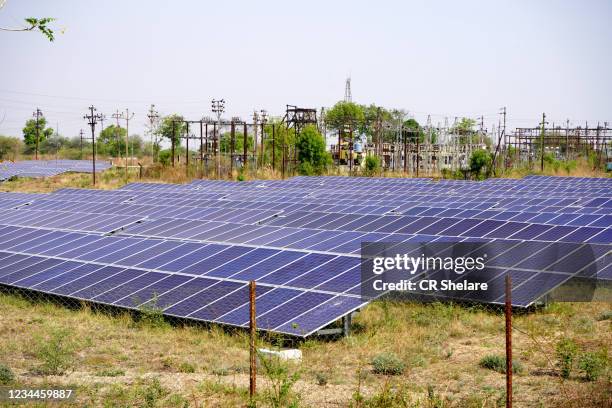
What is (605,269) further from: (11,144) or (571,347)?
(11,144)

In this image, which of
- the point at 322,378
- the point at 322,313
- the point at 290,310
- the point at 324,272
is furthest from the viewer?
the point at 324,272

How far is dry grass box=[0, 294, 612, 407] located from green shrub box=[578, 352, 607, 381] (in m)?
0.20

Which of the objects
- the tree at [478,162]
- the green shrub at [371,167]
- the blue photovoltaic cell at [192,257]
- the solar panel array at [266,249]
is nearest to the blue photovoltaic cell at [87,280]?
the solar panel array at [266,249]

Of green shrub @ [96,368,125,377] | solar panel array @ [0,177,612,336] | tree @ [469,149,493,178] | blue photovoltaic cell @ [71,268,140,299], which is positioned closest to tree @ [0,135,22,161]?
tree @ [469,149,493,178]

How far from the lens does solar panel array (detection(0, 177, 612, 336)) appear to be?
52.1 feet

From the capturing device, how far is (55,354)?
12695 millimetres

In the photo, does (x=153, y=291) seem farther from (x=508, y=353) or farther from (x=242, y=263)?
(x=508, y=353)

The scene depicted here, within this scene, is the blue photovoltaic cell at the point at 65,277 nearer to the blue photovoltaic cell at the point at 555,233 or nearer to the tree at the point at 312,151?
the blue photovoltaic cell at the point at 555,233

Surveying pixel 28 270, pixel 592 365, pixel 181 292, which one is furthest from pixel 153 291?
pixel 592 365

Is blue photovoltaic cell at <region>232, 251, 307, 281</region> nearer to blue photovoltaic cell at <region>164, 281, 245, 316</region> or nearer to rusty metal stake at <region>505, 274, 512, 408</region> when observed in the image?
blue photovoltaic cell at <region>164, 281, 245, 316</region>

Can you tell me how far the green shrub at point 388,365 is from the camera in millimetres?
12562

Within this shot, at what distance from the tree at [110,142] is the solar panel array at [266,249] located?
327 ft

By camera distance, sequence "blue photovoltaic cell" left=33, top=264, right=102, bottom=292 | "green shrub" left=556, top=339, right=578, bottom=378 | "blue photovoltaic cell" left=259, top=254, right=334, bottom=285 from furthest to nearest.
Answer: "blue photovoltaic cell" left=33, top=264, right=102, bottom=292 < "blue photovoltaic cell" left=259, top=254, right=334, bottom=285 < "green shrub" left=556, top=339, right=578, bottom=378

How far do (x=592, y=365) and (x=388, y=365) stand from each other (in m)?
3.07
